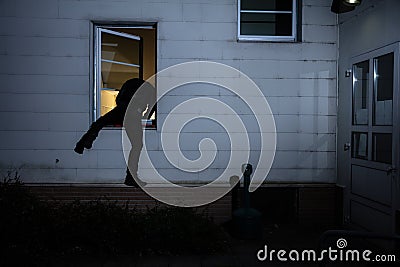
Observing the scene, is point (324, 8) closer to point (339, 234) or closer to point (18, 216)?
point (339, 234)

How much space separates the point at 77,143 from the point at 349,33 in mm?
4536

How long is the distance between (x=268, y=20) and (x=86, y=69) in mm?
3052

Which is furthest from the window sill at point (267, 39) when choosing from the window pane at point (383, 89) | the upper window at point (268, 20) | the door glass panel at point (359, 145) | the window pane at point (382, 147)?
the window pane at point (382, 147)

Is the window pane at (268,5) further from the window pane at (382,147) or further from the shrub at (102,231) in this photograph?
the shrub at (102,231)

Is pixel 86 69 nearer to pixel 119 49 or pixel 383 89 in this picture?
pixel 119 49

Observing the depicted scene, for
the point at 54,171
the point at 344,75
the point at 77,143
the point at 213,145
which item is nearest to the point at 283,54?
the point at 344,75

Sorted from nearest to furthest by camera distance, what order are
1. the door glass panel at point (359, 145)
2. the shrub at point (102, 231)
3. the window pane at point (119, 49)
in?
the shrub at point (102, 231), the door glass panel at point (359, 145), the window pane at point (119, 49)

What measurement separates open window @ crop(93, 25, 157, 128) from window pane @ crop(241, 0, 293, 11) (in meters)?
1.59

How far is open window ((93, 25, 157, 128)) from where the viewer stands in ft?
26.1

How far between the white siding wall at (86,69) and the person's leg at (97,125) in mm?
159

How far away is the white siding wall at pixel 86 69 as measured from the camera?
7.76 meters

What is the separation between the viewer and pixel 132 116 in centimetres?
795

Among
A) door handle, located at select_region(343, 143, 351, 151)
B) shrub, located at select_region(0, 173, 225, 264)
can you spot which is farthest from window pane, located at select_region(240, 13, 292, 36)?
shrub, located at select_region(0, 173, 225, 264)

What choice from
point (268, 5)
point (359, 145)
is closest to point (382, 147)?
point (359, 145)
